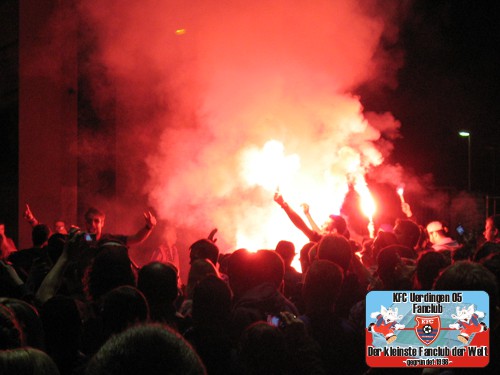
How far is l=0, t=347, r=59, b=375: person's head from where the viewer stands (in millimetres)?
1558

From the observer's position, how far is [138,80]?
32.9 ft

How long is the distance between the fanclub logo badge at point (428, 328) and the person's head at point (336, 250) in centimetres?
111

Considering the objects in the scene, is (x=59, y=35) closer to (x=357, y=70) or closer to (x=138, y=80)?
(x=138, y=80)

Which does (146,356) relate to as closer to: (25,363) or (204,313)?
(25,363)

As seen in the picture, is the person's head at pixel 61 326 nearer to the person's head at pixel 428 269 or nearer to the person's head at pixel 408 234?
the person's head at pixel 428 269

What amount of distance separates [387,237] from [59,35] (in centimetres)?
686

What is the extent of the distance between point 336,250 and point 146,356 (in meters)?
2.58

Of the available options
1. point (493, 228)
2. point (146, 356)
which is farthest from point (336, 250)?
point (493, 228)

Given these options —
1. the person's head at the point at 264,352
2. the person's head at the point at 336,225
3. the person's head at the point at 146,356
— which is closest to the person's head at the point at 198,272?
the person's head at the point at 264,352

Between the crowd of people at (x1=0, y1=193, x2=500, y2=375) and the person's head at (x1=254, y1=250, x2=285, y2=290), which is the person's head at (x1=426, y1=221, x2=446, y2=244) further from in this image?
the person's head at (x1=254, y1=250, x2=285, y2=290)

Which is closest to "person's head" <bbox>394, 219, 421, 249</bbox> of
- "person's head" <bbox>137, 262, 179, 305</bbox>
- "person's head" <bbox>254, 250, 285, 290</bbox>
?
"person's head" <bbox>254, 250, 285, 290</bbox>

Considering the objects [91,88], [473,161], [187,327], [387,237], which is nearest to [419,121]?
[473,161]

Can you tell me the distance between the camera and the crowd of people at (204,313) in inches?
62.2

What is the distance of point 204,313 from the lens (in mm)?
2920
